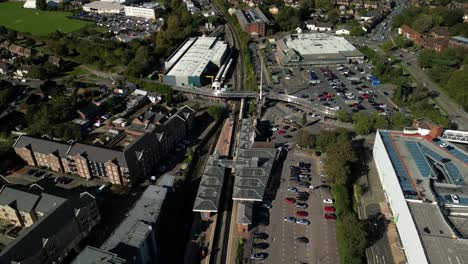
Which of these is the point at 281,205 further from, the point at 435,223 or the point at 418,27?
the point at 418,27

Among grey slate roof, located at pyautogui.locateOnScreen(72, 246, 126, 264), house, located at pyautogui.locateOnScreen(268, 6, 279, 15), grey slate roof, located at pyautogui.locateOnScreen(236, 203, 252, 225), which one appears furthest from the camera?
house, located at pyautogui.locateOnScreen(268, 6, 279, 15)

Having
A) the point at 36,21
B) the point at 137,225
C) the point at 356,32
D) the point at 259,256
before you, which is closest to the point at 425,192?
the point at 259,256

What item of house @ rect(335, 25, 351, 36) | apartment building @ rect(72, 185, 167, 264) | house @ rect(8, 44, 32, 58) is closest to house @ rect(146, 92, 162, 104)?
apartment building @ rect(72, 185, 167, 264)

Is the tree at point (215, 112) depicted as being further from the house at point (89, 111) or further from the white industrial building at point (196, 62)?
the house at point (89, 111)

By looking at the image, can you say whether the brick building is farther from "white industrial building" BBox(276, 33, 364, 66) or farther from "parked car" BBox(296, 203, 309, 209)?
"parked car" BBox(296, 203, 309, 209)

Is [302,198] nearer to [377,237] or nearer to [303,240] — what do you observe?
[303,240]
